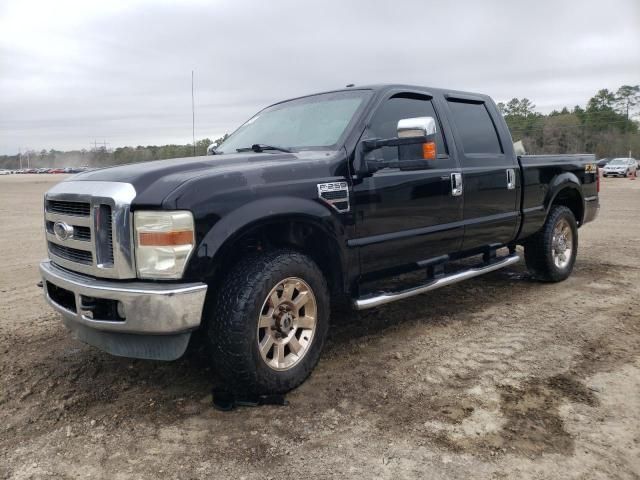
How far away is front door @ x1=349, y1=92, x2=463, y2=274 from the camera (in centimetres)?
371

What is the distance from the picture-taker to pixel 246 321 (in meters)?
2.92

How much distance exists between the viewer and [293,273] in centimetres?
315

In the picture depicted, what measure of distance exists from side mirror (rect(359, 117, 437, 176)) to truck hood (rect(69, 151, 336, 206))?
269mm

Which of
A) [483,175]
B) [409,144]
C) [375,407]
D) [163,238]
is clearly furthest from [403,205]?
[163,238]

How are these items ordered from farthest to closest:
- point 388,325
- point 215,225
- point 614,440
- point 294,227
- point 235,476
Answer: point 388,325 → point 294,227 → point 215,225 → point 614,440 → point 235,476

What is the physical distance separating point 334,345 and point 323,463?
5.34 ft

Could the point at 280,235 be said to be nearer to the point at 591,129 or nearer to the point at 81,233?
the point at 81,233

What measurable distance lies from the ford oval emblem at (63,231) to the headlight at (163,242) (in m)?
0.62

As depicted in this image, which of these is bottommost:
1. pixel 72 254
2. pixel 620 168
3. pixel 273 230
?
pixel 72 254

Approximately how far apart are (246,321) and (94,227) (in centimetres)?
96

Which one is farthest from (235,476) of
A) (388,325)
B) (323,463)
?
(388,325)

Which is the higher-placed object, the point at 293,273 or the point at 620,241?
the point at 293,273

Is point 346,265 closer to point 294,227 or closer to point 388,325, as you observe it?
point 294,227

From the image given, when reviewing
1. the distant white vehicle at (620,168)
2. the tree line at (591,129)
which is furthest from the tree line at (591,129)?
the distant white vehicle at (620,168)
